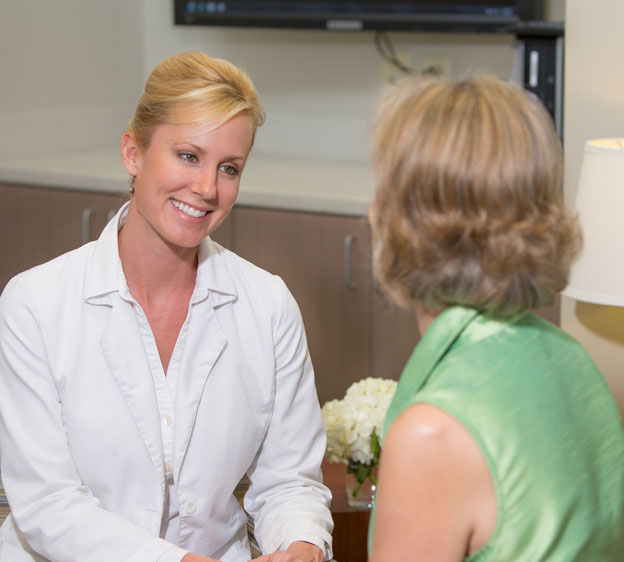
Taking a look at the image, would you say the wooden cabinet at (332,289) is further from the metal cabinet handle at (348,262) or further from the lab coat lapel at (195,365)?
the lab coat lapel at (195,365)

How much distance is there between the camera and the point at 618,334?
2436 mm

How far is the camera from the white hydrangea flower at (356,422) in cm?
188

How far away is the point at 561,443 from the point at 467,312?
158 mm

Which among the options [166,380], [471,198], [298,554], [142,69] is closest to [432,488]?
[471,198]

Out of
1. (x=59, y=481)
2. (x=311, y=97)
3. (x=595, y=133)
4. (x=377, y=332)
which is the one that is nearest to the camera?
(x=59, y=481)

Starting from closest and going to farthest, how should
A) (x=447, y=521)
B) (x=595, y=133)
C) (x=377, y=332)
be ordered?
(x=447, y=521) → (x=595, y=133) → (x=377, y=332)

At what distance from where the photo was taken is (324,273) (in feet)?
10.1

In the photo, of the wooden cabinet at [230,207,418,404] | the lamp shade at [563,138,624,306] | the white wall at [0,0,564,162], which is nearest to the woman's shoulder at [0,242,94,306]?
the lamp shade at [563,138,624,306]

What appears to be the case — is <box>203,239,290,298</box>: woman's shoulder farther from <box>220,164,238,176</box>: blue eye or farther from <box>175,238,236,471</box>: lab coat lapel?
<box>220,164,238,176</box>: blue eye

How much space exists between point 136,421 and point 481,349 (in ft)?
2.37

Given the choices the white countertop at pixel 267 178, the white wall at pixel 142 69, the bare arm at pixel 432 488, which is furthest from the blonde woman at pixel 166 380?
the white wall at pixel 142 69

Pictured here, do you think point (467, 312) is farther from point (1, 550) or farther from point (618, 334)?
point (618, 334)

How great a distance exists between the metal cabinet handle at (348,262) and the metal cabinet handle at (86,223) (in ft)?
2.90

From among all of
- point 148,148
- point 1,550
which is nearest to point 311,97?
point 148,148
